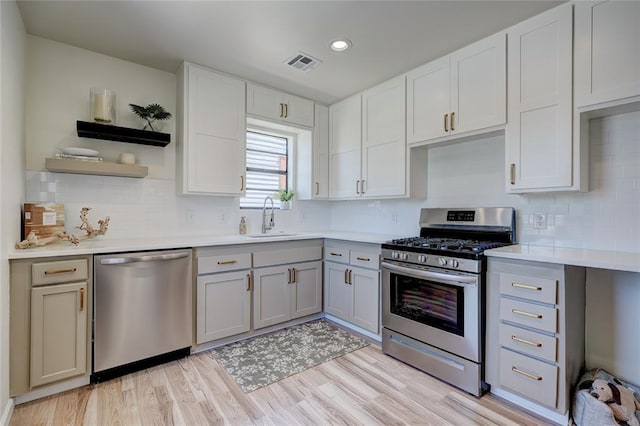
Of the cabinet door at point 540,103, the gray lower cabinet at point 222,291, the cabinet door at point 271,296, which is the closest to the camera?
the cabinet door at point 540,103

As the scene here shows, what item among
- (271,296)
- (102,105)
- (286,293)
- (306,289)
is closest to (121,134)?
(102,105)

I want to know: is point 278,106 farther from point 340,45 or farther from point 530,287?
point 530,287

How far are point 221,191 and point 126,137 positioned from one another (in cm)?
90

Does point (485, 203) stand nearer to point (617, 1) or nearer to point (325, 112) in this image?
point (617, 1)

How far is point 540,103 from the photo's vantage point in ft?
6.82

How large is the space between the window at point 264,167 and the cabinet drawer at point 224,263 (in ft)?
2.80

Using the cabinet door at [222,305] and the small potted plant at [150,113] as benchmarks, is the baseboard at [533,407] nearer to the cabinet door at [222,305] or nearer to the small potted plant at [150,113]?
the cabinet door at [222,305]

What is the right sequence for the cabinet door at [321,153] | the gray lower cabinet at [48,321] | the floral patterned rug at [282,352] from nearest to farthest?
the gray lower cabinet at [48,321]
the floral patterned rug at [282,352]
the cabinet door at [321,153]

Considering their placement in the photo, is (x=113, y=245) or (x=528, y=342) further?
(x=113, y=245)

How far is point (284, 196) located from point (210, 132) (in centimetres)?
110

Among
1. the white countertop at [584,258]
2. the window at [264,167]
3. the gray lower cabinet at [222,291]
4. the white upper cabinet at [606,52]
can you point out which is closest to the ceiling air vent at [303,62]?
the window at [264,167]

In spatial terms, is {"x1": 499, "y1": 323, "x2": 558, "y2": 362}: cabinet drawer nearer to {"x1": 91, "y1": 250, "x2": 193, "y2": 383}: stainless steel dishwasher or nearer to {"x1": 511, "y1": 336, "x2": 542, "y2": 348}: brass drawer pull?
{"x1": 511, "y1": 336, "x2": 542, "y2": 348}: brass drawer pull

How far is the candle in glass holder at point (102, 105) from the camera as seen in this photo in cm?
249

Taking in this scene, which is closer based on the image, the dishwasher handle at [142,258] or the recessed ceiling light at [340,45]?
the dishwasher handle at [142,258]
